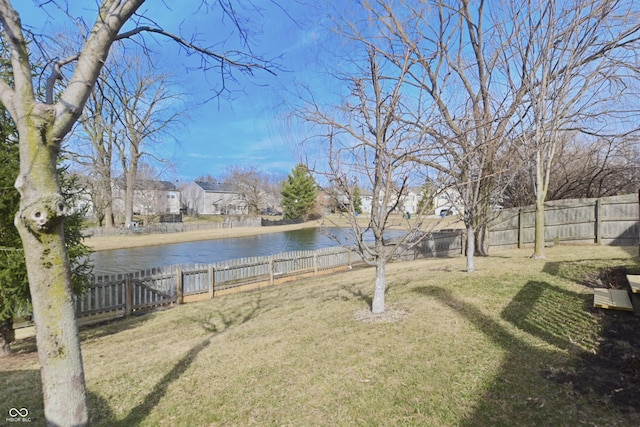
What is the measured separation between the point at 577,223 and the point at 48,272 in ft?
Answer: 47.6

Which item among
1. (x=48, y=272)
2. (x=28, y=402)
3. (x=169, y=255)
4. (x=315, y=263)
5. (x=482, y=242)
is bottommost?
(x=169, y=255)

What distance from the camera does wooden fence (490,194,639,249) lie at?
1112 cm

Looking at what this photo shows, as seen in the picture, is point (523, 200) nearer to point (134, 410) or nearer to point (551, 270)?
point (551, 270)

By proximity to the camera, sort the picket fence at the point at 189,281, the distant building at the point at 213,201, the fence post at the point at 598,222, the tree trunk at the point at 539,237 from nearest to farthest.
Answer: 1. the picket fence at the point at 189,281
2. the tree trunk at the point at 539,237
3. the fence post at the point at 598,222
4. the distant building at the point at 213,201

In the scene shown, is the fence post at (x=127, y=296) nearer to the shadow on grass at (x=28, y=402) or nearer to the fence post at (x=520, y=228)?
A: the shadow on grass at (x=28, y=402)

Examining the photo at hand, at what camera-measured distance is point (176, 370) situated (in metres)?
3.83

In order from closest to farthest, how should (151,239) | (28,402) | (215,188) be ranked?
(28,402)
(151,239)
(215,188)

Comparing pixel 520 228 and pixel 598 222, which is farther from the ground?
pixel 598 222

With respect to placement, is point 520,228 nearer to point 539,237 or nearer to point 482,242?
point 482,242

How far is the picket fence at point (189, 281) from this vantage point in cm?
750

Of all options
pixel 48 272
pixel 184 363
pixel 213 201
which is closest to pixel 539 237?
pixel 184 363

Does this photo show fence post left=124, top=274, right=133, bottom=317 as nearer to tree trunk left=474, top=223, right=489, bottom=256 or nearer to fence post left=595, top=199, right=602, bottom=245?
tree trunk left=474, top=223, right=489, bottom=256

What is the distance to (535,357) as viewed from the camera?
3443 mm
